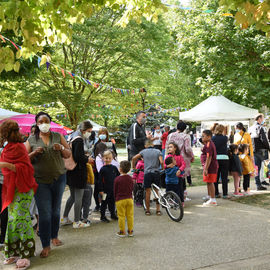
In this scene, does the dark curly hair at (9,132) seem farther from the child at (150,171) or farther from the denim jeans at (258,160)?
the denim jeans at (258,160)

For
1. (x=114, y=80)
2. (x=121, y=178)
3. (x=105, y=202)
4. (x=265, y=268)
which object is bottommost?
(x=265, y=268)

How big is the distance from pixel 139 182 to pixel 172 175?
33.7 inches

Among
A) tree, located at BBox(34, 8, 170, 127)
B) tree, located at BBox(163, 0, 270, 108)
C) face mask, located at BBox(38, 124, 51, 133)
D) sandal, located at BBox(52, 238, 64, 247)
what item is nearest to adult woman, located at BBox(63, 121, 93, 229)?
sandal, located at BBox(52, 238, 64, 247)

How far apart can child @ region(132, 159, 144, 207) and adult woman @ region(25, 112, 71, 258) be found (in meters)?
2.82

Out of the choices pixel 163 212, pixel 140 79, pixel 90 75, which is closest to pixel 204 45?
pixel 140 79

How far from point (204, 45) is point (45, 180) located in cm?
1380

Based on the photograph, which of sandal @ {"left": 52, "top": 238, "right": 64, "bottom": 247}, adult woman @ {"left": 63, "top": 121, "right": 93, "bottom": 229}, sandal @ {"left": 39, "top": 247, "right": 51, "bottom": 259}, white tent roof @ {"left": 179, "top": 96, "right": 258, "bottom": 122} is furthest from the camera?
white tent roof @ {"left": 179, "top": 96, "right": 258, "bottom": 122}

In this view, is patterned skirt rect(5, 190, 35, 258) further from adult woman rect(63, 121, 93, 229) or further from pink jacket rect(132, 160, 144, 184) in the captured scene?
pink jacket rect(132, 160, 144, 184)

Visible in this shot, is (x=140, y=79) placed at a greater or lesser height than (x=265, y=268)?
greater

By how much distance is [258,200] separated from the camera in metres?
8.25

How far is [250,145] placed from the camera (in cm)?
957

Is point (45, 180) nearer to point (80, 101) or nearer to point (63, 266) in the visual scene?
point (63, 266)

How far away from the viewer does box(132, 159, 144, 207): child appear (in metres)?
7.63

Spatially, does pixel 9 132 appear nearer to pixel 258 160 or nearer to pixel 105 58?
pixel 258 160
